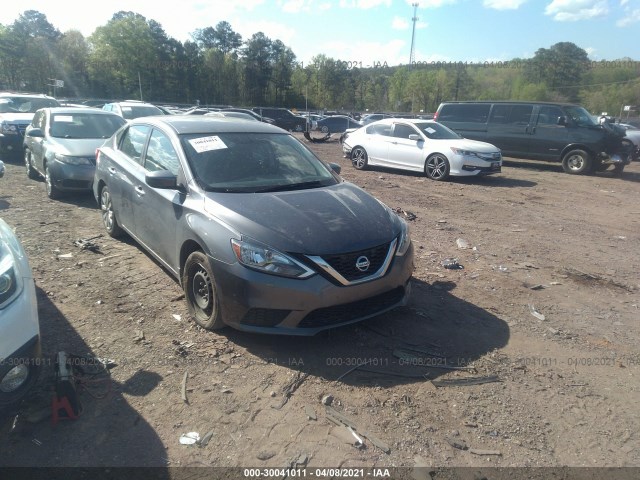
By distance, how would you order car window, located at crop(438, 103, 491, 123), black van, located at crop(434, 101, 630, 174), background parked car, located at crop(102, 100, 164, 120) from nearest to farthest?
black van, located at crop(434, 101, 630, 174) < background parked car, located at crop(102, 100, 164, 120) < car window, located at crop(438, 103, 491, 123)

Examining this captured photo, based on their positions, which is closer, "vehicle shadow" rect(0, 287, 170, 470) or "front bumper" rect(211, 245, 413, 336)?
"vehicle shadow" rect(0, 287, 170, 470)

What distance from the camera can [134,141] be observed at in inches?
211

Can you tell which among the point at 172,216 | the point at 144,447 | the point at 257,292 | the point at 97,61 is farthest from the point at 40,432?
the point at 97,61

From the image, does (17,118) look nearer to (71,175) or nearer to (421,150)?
(71,175)

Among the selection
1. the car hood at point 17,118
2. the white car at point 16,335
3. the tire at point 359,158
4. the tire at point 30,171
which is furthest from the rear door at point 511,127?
the white car at point 16,335

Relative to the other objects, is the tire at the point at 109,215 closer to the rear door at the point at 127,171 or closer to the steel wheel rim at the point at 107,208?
the steel wheel rim at the point at 107,208

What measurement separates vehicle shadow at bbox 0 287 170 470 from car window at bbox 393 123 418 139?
1098cm

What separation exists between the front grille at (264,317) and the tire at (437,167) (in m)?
9.61

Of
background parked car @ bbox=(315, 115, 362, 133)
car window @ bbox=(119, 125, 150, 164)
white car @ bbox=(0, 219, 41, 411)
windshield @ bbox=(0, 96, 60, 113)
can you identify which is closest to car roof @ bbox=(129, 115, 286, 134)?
car window @ bbox=(119, 125, 150, 164)

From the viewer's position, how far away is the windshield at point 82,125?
8868 mm

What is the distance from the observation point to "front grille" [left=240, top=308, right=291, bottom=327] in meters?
3.38

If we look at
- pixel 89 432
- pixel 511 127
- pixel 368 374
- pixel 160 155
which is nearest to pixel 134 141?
pixel 160 155

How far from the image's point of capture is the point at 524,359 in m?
3.63

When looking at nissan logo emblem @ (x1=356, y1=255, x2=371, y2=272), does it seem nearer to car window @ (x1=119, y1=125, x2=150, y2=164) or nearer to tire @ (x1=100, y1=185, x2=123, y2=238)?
car window @ (x1=119, y1=125, x2=150, y2=164)
